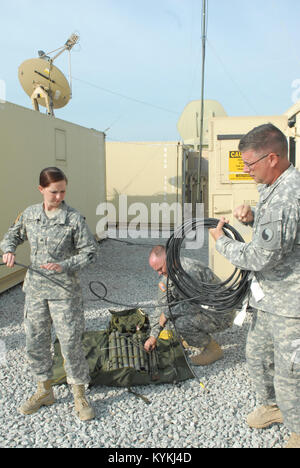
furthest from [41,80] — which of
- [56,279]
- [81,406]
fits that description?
[81,406]

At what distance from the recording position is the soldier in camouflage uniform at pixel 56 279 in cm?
255

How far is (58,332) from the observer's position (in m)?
2.56

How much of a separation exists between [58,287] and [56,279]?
0.18 feet

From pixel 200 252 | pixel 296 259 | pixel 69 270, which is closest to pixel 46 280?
pixel 69 270

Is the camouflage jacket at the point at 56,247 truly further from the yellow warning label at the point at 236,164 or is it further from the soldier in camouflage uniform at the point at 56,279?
the yellow warning label at the point at 236,164

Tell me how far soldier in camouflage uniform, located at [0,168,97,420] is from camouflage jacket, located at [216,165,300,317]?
3.20 ft

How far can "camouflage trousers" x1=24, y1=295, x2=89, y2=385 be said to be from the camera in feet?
8.36

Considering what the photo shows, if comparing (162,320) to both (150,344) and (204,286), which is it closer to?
(150,344)

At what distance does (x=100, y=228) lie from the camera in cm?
905

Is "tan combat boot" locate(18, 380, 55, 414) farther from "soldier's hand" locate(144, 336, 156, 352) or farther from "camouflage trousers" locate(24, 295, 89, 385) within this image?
"soldier's hand" locate(144, 336, 156, 352)

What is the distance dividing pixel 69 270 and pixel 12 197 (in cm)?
301

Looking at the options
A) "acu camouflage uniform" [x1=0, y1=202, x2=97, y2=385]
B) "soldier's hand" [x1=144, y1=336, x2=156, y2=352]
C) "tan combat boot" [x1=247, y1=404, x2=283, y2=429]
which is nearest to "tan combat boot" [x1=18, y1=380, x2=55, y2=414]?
"acu camouflage uniform" [x1=0, y1=202, x2=97, y2=385]

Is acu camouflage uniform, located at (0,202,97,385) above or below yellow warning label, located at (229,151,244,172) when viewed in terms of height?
below

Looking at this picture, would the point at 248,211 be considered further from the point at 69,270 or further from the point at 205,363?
the point at 205,363
